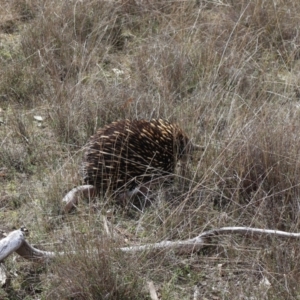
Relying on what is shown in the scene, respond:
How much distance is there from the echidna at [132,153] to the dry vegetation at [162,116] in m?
0.09

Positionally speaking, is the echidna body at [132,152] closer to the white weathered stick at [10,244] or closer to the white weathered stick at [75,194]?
the white weathered stick at [75,194]

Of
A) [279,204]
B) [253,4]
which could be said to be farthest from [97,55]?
[279,204]

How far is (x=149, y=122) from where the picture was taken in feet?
10.3

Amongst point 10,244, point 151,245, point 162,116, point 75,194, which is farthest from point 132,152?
point 10,244

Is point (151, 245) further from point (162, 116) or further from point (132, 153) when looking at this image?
point (162, 116)

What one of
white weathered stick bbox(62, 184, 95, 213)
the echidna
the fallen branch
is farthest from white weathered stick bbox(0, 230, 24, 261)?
the echidna

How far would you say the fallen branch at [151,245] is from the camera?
2223 millimetres

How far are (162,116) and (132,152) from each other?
51 cm

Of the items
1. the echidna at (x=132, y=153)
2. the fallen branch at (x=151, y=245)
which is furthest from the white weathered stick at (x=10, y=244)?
the echidna at (x=132, y=153)

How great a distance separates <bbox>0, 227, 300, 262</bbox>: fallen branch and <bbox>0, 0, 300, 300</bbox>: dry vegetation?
0.13ft

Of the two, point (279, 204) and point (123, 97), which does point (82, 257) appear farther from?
point (123, 97)

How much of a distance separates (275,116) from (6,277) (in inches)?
57.1

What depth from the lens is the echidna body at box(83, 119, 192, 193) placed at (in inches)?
115

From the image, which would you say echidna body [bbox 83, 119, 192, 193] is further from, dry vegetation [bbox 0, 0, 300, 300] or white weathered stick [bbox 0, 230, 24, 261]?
white weathered stick [bbox 0, 230, 24, 261]
